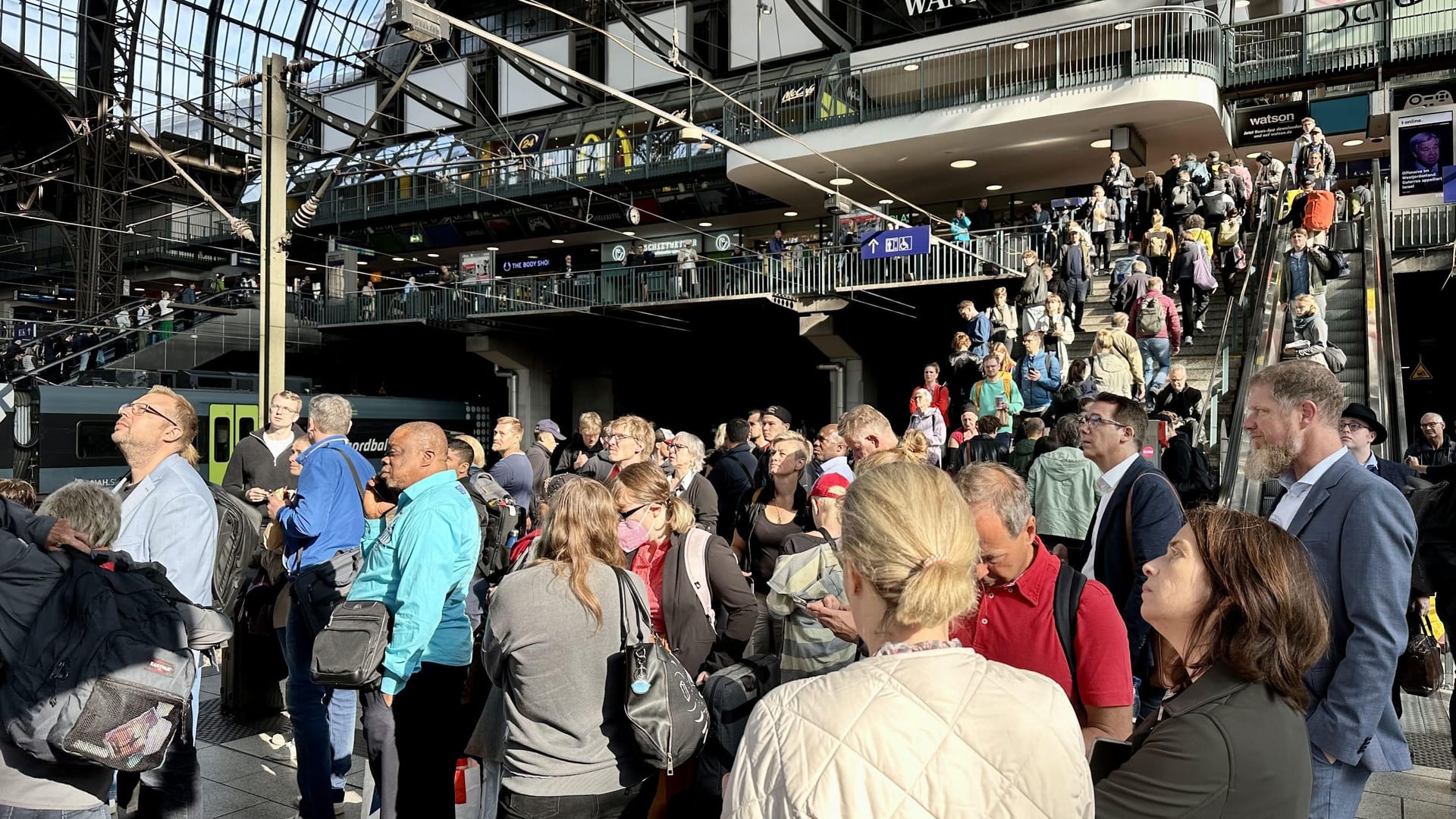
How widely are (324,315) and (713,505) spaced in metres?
27.5

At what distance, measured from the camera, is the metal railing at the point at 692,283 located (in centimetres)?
2139

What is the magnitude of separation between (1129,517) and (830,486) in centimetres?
122

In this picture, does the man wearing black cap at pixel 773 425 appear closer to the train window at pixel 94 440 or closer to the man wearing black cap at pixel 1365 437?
the man wearing black cap at pixel 1365 437

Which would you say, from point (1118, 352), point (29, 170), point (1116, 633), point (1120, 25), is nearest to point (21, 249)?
point (29, 170)

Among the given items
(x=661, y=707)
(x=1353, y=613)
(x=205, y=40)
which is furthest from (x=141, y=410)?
(x=205, y=40)

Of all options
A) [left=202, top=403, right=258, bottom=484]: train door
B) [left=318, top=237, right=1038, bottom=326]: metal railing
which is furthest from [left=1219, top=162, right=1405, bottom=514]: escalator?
[left=202, top=403, right=258, bottom=484]: train door

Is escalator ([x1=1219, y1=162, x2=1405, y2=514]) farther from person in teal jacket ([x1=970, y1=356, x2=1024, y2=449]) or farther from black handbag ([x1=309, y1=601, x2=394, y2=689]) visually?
black handbag ([x1=309, y1=601, x2=394, y2=689])

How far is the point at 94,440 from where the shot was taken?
749 inches

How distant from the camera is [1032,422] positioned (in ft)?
29.8

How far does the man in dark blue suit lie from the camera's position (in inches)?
155

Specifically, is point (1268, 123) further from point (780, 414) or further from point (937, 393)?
point (780, 414)

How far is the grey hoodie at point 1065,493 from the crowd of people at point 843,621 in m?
0.02

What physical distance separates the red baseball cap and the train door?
1879 cm

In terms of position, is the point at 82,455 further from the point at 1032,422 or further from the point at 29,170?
the point at 29,170
